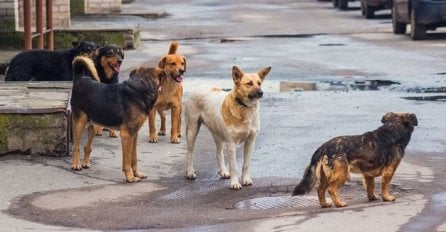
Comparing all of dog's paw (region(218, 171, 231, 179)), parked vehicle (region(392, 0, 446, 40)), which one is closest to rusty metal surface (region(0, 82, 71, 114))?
dog's paw (region(218, 171, 231, 179))

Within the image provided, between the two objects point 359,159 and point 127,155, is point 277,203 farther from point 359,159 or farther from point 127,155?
point 127,155

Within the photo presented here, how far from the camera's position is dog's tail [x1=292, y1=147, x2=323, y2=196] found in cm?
882

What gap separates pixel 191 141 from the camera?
10.5m

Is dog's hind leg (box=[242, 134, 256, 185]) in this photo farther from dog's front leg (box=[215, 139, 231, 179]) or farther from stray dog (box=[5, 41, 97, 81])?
stray dog (box=[5, 41, 97, 81])

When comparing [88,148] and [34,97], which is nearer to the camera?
[88,148]

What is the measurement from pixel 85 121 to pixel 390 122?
2924 millimetres

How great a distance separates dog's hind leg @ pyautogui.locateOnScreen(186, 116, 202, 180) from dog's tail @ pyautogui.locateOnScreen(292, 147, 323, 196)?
171cm

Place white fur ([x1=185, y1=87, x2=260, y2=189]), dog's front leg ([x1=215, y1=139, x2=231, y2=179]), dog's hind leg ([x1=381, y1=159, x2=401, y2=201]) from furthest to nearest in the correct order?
dog's front leg ([x1=215, y1=139, x2=231, y2=179]), white fur ([x1=185, y1=87, x2=260, y2=189]), dog's hind leg ([x1=381, y1=159, x2=401, y2=201])

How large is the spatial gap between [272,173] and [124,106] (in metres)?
1.43

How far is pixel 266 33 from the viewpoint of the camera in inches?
1118

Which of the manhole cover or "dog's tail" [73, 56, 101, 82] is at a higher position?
"dog's tail" [73, 56, 101, 82]

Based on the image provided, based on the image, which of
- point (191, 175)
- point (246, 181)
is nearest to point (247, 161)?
point (246, 181)

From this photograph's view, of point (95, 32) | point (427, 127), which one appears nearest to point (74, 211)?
point (427, 127)

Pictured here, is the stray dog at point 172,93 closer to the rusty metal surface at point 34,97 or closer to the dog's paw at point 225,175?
the rusty metal surface at point 34,97
